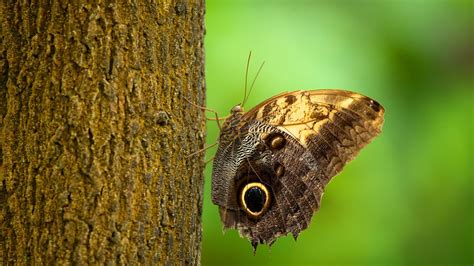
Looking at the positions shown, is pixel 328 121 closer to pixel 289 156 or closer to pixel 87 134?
pixel 289 156

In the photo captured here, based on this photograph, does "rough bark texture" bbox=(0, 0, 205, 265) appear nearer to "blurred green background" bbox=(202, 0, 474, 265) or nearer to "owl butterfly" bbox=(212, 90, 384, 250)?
"owl butterfly" bbox=(212, 90, 384, 250)

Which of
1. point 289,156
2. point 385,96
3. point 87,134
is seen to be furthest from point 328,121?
point 385,96

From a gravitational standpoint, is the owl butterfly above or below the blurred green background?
below

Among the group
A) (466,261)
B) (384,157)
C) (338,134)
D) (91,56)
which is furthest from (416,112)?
(91,56)

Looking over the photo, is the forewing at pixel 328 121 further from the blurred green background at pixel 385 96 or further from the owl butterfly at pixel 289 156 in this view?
the blurred green background at pixel 385 96

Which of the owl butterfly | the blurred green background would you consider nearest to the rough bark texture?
the owl butterfly
